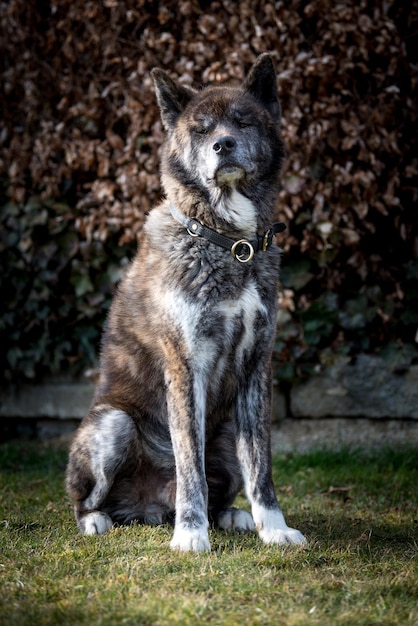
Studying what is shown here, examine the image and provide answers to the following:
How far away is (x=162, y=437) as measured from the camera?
3.45m

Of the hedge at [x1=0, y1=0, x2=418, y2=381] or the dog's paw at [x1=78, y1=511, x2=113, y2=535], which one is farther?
the hedge at [x1=0, y1=0, x2=418, y2=381]

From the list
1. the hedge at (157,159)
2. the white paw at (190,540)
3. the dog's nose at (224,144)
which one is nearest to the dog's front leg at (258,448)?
the white paw at (190,540)

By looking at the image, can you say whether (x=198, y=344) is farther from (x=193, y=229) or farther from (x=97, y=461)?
(x=97, y=461)

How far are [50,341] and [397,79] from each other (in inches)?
117

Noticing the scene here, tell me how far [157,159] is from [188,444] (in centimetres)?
252

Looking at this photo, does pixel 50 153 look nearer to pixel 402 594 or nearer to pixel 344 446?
pixel 344 446

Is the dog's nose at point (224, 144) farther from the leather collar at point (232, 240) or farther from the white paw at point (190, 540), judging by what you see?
the white paw at point (190, 540)

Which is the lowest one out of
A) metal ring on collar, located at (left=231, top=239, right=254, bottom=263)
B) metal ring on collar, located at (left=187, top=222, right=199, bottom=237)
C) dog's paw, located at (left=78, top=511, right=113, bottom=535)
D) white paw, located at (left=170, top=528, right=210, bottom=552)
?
dog's paw, located at (left=78, top=511, right=113, bottom=535)

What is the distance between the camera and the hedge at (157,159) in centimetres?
479

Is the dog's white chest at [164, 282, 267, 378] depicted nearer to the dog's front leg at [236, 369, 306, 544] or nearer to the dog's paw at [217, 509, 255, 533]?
the dog's front leg at [236, 369, 306, 544]

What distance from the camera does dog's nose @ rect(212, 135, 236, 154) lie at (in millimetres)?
3178

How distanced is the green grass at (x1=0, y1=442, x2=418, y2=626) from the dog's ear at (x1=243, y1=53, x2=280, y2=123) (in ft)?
6.19

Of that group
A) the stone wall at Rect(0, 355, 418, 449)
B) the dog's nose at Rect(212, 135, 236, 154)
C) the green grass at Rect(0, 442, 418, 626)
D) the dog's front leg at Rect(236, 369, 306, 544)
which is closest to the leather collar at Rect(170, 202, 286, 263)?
the dog's nose at Rect(212, 135, 236, 154)

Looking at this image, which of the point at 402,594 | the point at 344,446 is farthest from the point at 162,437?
the point at 344,446
